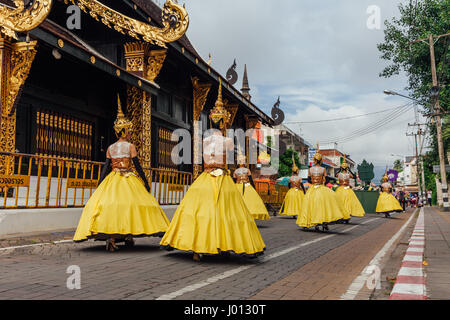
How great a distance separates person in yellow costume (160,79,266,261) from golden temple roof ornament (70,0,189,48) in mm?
7237

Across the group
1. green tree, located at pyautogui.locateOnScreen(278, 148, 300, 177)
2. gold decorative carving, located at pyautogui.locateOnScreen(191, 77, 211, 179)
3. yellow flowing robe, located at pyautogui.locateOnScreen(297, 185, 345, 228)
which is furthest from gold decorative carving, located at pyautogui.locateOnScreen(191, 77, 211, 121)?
green tree, located at pyautogui.locateOnScreen(278, 148, 300, 177)

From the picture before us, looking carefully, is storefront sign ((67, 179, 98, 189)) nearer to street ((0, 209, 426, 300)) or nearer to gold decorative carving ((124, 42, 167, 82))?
street ((0, 209, 426, 300))

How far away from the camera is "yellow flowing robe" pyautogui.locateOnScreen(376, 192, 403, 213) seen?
19900 mm

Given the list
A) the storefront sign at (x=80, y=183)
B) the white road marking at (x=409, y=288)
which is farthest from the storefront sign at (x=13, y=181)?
the white road marking at (x=409, y=288)

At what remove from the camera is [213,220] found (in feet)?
17.4

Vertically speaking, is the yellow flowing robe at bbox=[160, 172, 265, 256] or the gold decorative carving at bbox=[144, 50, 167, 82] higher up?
the gold decorative carving at bbox=[144, 50, 167, 82]

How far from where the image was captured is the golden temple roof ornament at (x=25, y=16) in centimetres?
805

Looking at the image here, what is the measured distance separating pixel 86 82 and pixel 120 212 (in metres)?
7.47

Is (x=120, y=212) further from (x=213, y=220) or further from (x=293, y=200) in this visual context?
(x=293, y=200)

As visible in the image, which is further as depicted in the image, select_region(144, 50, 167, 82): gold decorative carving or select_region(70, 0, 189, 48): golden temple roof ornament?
select_region(144, 50, 167, 82): gold decorative carving

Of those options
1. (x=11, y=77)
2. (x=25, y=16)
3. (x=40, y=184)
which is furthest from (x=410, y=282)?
(x=11, y=77)
